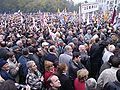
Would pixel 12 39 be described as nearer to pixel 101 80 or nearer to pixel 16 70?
pixel 16 70

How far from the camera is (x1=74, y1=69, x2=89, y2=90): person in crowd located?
6605 millimetres

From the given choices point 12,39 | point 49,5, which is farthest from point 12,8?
point 12,39

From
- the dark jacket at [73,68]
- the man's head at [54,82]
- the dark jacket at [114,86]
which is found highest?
the dark jacket at [114,86]

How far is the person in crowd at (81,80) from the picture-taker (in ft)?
21.7

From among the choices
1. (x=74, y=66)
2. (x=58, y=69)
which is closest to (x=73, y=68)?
(x=74, y=66)

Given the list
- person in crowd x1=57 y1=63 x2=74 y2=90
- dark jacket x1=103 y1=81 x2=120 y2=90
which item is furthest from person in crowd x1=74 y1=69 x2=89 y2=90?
dark jacket x1=103 y1=81 x2=120 y2=90

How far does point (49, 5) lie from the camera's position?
72.6m

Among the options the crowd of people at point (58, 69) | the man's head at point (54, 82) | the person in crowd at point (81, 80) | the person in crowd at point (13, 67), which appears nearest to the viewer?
the man's head at point (54, 82)

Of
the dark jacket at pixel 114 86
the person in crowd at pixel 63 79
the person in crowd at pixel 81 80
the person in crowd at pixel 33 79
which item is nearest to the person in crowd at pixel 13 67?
the person in crowd at pixel 33 79

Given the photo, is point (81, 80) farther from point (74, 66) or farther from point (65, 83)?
point (74, 66)

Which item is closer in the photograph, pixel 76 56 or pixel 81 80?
pixel 81 80

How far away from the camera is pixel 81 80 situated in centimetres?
673

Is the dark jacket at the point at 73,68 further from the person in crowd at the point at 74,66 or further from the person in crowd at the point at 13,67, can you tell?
the person in crowd at the point at 13,67

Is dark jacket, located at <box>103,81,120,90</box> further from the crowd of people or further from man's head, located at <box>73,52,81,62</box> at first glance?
man's head, located at <box>73,52,81,62</box>
